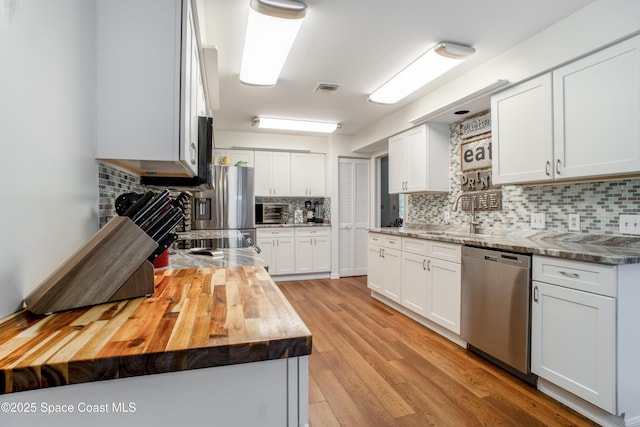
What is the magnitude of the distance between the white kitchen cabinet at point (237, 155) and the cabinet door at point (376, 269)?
240 cm

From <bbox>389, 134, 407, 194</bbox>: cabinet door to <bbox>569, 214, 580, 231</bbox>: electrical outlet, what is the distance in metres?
1.77

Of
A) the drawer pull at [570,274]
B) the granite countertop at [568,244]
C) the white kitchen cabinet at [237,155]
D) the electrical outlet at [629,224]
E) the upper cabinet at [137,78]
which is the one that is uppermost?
the white kitchen cabinet at [237,155]

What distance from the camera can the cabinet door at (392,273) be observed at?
3.37 m

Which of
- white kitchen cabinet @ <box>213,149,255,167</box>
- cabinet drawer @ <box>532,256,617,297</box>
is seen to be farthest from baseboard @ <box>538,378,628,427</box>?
white kitchen cabinet @ <box>213,149,255,167</box>

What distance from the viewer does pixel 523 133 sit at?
231 centimetres

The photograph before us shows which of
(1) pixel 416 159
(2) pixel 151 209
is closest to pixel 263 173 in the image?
(1) pixel 416 159

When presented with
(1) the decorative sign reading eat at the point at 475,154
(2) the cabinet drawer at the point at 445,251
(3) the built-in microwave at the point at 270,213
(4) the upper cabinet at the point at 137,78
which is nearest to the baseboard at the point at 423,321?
(2) the cabinet drawer at the point at 445,251

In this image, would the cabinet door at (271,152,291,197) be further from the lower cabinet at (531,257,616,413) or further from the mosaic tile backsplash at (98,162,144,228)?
the lower cabinet at (531,257,616,413)

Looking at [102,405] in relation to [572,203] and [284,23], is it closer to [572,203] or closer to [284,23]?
[284,23]

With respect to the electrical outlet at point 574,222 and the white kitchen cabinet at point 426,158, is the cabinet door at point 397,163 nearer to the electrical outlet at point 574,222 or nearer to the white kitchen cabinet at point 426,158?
the white kitchen cabinet at point 426,158

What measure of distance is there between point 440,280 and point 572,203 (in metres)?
1.12

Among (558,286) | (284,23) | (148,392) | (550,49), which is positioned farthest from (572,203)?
(148,392)

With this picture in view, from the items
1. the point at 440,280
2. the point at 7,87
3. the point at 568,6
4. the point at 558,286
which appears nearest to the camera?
the point at 7,87

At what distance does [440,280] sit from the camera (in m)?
2.74
